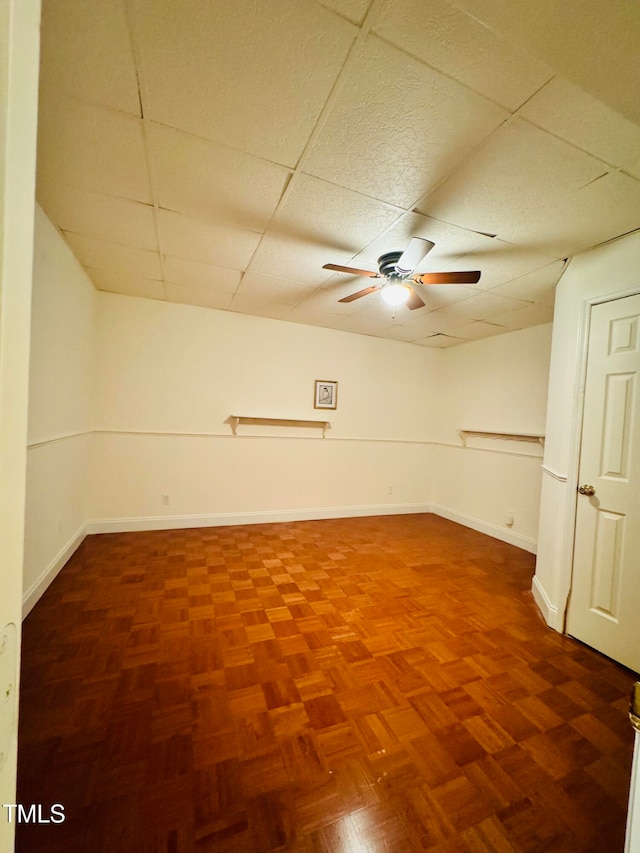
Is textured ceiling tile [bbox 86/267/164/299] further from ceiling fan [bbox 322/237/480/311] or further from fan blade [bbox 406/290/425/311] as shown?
fan blade [bbox 406/290/425/311]

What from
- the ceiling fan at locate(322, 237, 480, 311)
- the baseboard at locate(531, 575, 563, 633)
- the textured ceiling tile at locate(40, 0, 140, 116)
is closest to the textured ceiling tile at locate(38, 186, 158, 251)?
the textured ceiling tile at locate(40, 0, 140, 116)

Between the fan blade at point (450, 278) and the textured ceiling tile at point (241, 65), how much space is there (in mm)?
1060

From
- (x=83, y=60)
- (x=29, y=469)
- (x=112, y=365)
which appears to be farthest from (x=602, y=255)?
(x=112, y=365)

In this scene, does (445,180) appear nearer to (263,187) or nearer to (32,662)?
(263,187)

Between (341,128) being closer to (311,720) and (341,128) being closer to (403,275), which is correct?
→ (403,275)

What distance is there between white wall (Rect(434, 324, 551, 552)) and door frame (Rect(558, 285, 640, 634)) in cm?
143

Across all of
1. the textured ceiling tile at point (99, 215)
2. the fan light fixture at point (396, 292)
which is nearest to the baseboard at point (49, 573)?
the textured ceiling tile at point (99, 215)

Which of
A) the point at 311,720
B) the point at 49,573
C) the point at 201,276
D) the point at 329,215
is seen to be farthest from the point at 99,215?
the point at 311,720

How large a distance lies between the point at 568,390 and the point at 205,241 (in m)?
2.65

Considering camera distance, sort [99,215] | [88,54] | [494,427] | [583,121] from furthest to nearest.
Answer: [494,427], [99,215], [583,121], [88,54]

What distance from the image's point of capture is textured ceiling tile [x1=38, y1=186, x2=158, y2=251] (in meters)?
1.80

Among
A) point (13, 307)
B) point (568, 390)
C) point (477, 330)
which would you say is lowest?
point (13, 307)

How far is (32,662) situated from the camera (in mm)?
1623

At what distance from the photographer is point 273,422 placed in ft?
12.9
